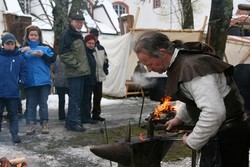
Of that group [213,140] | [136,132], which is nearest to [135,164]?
[213,140]

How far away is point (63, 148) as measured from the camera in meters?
5.54

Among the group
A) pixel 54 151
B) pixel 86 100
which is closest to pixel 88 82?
pixel 86 100

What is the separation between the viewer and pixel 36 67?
19.7ft

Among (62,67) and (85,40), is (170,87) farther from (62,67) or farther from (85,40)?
(62,67)

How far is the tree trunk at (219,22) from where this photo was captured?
6855 millimetres

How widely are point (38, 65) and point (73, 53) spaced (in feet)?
2.36

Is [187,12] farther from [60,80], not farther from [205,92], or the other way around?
[205,92]

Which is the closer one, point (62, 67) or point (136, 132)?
point (136, 132)

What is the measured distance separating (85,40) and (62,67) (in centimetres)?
87

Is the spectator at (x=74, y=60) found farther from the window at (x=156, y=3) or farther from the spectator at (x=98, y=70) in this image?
the window at (x=156, y=3)

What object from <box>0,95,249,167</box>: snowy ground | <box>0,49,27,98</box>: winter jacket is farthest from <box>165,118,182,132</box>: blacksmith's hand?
<box>0,49,27,98</box>: winter jacket

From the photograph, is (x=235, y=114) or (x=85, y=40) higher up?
(x=85, y=40)

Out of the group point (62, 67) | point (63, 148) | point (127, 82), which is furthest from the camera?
point (127, 82)

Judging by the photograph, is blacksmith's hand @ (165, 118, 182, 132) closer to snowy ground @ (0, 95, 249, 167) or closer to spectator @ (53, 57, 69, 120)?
snowy ground @ (0, 95, 249, 167)
